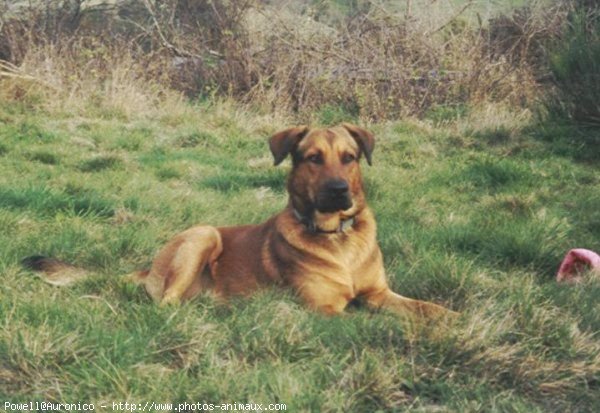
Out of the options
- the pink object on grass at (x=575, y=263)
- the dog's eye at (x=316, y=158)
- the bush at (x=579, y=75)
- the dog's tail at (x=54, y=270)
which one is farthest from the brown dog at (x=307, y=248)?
the bush at (x=579, y=75)

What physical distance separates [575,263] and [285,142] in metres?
1.98

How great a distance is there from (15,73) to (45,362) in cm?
1036

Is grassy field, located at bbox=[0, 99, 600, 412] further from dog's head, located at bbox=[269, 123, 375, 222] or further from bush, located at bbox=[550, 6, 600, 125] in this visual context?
dog's head, located at bbox=[269, 123, 375, 222]

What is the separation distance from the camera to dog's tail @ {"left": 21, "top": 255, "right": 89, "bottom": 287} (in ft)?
13.4

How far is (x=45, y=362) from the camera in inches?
110

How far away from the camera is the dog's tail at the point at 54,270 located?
4.07 meters

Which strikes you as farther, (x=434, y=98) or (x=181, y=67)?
(x=181, y=67)

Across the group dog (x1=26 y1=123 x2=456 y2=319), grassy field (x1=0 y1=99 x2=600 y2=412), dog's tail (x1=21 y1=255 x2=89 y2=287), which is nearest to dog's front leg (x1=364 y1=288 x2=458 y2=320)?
dog (x1=26 y1=123 x2=456 y2=319)

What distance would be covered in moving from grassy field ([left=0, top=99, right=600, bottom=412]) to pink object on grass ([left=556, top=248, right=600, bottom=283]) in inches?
5.6

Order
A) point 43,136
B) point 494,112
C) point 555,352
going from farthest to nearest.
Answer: point 494,112
point 43,136
point 555,352

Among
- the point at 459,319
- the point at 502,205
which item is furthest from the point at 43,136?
the point at 459,319

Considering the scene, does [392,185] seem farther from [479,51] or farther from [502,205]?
[479,51]

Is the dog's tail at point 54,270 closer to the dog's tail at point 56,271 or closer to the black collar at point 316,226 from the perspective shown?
the dog's tail at point 56,271

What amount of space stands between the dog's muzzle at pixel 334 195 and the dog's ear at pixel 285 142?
49cm
